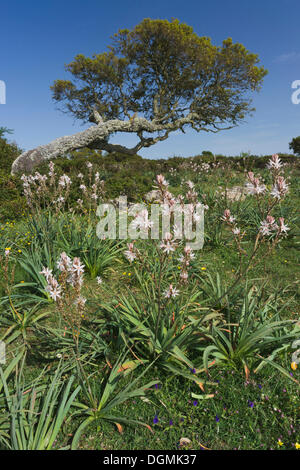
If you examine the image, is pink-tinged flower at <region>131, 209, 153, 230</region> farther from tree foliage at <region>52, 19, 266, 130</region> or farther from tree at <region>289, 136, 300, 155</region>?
tree at <region>289, 136, 300, 155</region>

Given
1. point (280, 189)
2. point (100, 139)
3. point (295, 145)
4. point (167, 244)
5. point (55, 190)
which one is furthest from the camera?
point (295, 145)

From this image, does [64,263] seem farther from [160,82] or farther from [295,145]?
[295,145]

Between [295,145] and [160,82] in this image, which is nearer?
[160,82]

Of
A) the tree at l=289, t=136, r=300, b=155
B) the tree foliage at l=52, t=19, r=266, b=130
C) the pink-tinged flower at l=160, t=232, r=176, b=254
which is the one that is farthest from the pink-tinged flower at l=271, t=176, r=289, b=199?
the tree at l=289, t=136, r=300, b=155

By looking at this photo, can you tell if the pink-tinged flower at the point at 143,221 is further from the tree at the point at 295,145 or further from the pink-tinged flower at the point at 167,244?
the tree at the point at 295,145

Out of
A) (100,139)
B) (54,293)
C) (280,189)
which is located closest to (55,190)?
(54,293)

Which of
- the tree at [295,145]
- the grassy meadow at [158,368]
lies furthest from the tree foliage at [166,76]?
the grassy meadow at [158,368]

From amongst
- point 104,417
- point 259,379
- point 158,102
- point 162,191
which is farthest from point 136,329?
point 158,102

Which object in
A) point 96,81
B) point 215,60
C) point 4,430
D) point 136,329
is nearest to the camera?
point 4,430

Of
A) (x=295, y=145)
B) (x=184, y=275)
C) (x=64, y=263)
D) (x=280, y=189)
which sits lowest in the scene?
(x=184, y=275)

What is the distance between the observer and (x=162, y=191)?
2.02 metres

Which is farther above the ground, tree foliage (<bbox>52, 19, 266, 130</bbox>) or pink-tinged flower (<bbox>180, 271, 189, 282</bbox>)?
tree foliage (<bbox>52, 19, 266, 130</bbox>)
